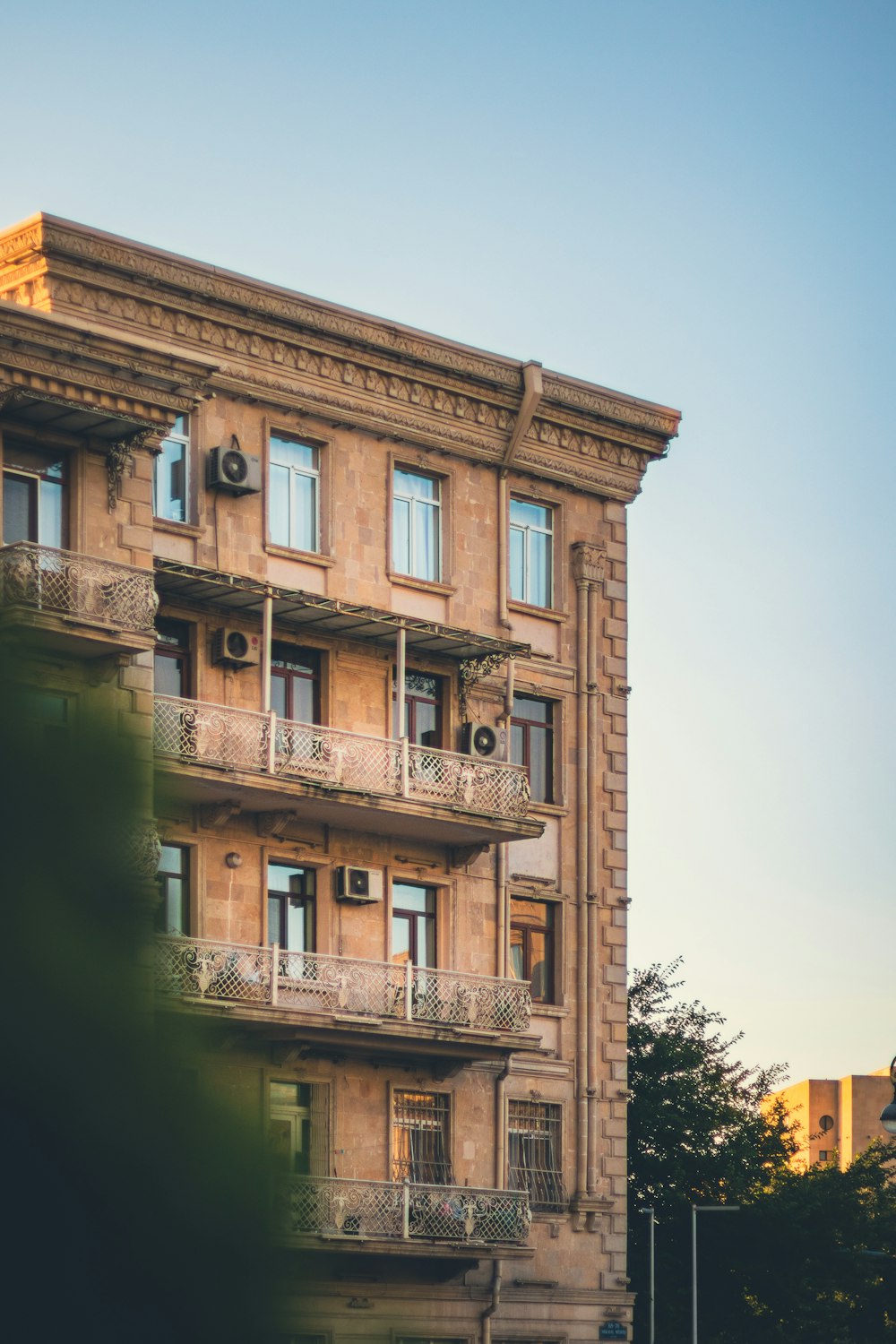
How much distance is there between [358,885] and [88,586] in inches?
279

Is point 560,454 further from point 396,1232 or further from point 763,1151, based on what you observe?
point 763,1151

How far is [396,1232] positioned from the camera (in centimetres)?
3366

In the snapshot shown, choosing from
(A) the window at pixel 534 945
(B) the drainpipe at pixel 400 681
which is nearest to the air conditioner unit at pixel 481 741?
(B) the drainpipe at pixel 400 681

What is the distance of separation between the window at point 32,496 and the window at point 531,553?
915cm

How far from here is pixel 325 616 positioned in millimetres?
34625

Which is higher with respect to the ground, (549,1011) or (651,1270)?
(549,1011)

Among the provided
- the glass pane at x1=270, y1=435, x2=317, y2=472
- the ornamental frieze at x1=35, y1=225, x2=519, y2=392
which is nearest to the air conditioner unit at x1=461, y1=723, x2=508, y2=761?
the glass pane at x1=270, y1=435, x2=317, y2=472

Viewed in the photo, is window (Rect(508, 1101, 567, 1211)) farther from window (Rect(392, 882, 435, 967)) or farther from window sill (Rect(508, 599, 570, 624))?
window sill (Rect(508, 599, 570, 624))

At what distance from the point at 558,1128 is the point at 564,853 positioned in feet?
13.5

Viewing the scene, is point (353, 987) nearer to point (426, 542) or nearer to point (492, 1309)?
point (492, 1309)

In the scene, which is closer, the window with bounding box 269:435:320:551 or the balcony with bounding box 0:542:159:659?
the balcony with bounding box 0:542:159:659

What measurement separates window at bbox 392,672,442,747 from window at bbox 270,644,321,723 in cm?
141

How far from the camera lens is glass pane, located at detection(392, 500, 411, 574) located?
36.7m

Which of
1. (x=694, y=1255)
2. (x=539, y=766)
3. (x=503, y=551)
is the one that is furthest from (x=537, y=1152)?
(x=694, y=1255)
